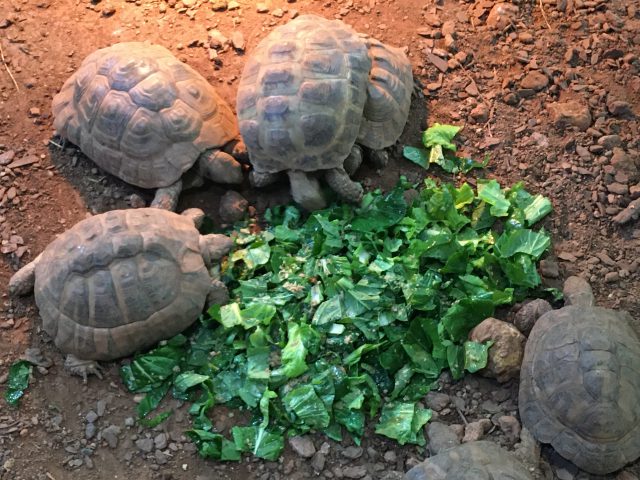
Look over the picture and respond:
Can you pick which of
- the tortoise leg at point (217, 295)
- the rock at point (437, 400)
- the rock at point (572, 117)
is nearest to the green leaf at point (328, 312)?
the tortoise leg at point (217, 295)

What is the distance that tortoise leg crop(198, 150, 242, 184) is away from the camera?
4777mm

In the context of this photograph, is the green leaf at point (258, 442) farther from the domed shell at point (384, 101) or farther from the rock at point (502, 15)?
the rock at point (502, 15)

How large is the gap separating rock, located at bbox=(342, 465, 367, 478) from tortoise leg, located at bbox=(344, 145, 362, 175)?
204cm

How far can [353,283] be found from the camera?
4312 millimetres

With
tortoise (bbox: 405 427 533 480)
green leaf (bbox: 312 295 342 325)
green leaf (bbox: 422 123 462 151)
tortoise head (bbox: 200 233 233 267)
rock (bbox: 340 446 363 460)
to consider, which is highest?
green leaf (bbox: 422 123 462 151)

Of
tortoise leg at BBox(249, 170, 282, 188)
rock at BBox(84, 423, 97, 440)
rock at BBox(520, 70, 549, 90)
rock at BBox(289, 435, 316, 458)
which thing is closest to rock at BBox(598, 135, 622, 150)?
rock at BBox(520, 70, 549, 90)

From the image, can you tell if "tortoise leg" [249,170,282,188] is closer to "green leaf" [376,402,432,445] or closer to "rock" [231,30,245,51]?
"rock" [231,30,245,51]

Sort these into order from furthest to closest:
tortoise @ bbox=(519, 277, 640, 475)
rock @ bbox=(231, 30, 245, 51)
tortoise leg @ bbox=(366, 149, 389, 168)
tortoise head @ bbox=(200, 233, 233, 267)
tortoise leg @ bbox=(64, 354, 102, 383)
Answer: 1. rock @ bbox=(231, 30, 245, 51)
2. tortoise leg @ bbox=(366, 149, 389, 168)
3. tortoise head @ bbox=(200, 233, 233, 267)
4. tortoise leg @ bbox=(64, 354, 102, 383)
5. tortoise @ bbox=(519, 277, 640, 475)

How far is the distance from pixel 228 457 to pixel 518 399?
168cm

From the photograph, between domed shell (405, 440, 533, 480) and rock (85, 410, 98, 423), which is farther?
rock (85, 410, 98, 423)

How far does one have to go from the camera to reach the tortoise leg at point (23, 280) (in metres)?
4.36

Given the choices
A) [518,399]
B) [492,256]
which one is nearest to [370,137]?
[492,256]

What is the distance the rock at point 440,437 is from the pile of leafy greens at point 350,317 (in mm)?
61

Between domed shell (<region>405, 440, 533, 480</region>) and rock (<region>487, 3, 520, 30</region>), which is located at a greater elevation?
rock (<region>487, 3, 520, 30</region>)
